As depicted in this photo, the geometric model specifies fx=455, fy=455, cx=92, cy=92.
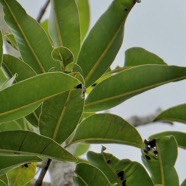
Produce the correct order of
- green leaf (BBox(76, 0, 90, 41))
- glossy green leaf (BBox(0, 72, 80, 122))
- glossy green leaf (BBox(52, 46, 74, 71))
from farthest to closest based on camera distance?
green leaf (BBox(76, 0, 90, 41)) < glossy green leaf (BBox(52, 46, 74, 71)) < glossy green leaf (BBox(0, 72, 80, 122))

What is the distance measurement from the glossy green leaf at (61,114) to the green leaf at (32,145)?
0.08 meters

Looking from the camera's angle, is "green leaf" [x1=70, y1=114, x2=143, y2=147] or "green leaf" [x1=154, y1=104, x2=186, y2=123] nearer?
"green leaf" [x1=70, y1=114, x2=143, y2=147]

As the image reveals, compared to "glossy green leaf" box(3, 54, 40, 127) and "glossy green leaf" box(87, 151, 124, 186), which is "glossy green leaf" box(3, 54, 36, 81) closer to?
"glossy green leaf" box(3, 54, 40, 127)

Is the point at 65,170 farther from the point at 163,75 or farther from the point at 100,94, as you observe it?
the point at 163,75

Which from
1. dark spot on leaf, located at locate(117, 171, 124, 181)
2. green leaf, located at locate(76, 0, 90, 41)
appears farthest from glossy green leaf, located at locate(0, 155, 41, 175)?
green leaf, located at locate(76, 0, 90, 41)

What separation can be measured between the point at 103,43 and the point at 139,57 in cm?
15

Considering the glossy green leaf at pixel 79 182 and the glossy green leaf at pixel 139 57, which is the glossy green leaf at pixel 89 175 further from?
the glossy green leaf at pixel 139 57

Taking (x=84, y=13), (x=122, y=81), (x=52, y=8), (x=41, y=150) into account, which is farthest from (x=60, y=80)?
(x=84, y=13)

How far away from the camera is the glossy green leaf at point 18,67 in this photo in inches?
36.4

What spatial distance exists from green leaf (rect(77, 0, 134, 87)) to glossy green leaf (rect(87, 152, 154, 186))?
17 centimetres

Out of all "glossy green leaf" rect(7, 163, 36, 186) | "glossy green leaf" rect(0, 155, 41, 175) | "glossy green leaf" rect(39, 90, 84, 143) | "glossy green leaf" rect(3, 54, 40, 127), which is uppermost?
"glossy green leaf" rect(3, 54, 40, 127)

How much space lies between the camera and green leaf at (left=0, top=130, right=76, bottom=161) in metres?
0.74

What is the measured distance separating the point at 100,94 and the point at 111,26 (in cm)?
14

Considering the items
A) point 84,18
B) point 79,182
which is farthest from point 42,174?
point 84,18
